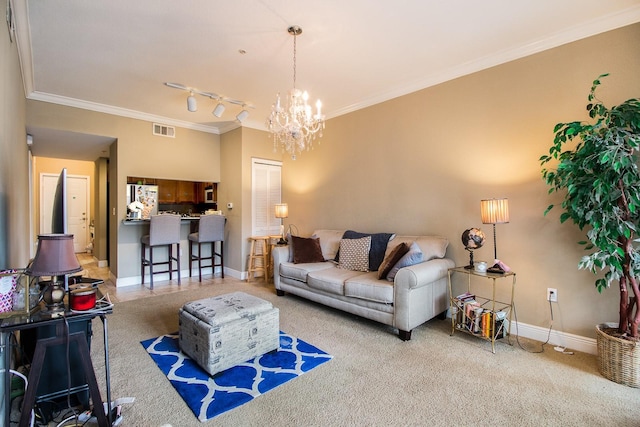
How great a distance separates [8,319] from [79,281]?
2.82 ft

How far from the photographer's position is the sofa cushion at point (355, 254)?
3725 millimetres

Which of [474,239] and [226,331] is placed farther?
[474,239]

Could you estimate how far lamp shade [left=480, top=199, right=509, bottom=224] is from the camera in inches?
106

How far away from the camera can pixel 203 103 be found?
433 cm

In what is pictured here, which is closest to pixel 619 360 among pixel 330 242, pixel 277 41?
pixel 330 242

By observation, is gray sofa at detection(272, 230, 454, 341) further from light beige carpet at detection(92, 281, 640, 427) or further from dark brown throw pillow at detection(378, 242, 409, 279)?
light beige carpet at detection(92, 281, 640, 427)

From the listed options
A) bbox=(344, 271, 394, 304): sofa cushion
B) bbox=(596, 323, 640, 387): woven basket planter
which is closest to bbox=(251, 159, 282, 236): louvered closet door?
bbox=(344, 271, 394, 304): sofa cushion

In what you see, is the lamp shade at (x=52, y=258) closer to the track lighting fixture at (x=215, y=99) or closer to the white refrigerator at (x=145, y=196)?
the track lighting fixture at (x=215, y=99)

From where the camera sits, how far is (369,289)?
3014 millimetres

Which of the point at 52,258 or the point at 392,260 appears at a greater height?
the point at 52,258

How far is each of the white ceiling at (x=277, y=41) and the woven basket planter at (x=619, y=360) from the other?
2442mm

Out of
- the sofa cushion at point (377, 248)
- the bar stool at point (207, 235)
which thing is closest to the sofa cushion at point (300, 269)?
the sofa cushion at point (377, 248)

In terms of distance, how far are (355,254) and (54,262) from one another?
2.92 m

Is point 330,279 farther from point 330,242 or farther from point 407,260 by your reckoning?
point 330,242
